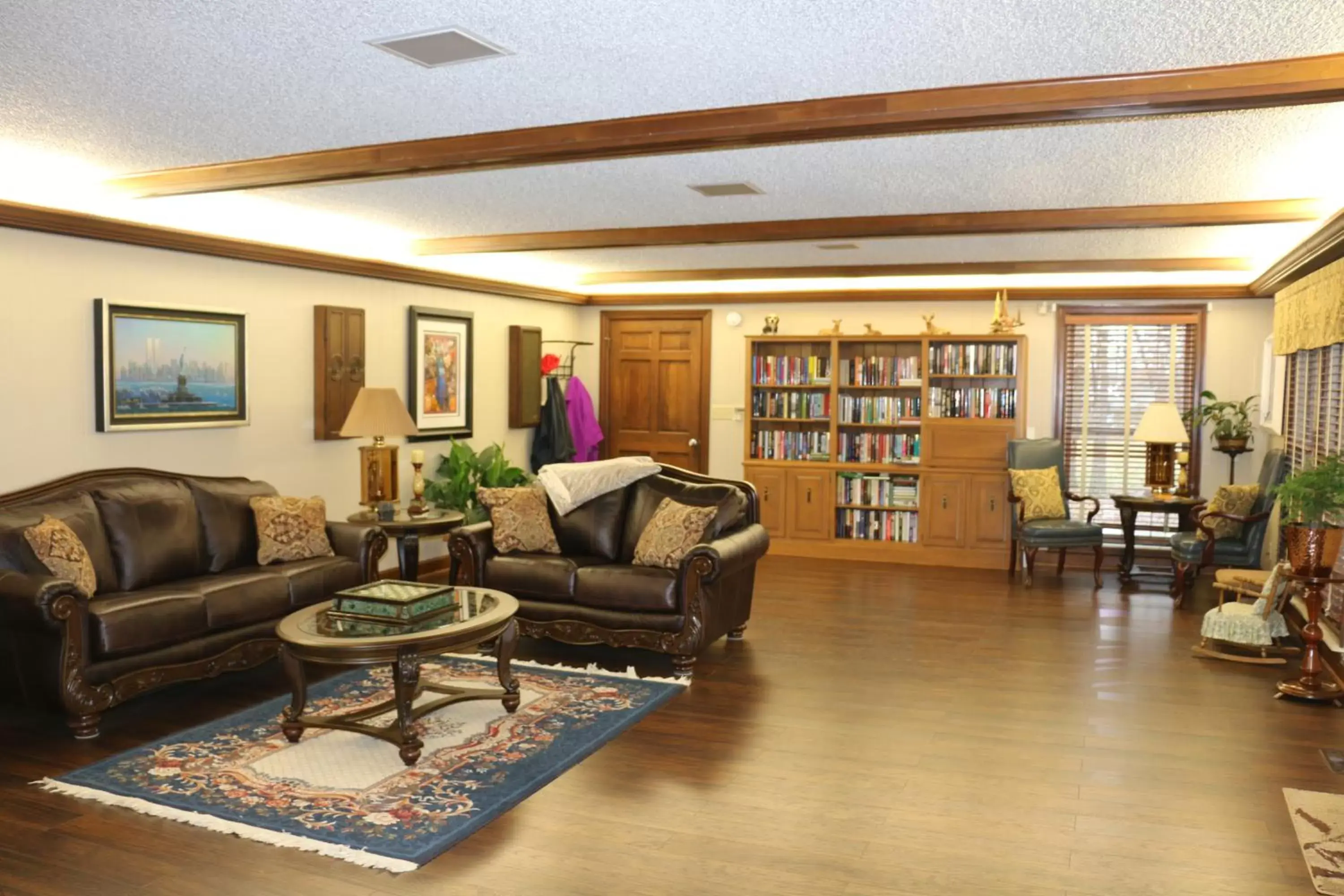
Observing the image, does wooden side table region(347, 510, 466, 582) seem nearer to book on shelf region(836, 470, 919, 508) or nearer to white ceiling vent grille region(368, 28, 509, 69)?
white ceiling vent grille region(368, 28, 509, 69)

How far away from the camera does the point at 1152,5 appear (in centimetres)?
279

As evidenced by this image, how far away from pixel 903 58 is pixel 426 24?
4.60ft

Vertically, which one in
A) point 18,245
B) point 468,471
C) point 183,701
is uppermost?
point 18,245

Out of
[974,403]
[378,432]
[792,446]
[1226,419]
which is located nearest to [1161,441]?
[1226,419]

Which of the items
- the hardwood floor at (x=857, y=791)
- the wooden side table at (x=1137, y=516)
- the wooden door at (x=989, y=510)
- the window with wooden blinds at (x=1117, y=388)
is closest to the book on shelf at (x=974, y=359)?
the window with wooden blinds at (x=1117, y=388)

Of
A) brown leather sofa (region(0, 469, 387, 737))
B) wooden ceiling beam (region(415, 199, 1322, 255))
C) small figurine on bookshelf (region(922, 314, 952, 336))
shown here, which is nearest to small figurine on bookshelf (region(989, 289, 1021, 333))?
small figurine on bookshelf (region(922, 314, 952, 336))

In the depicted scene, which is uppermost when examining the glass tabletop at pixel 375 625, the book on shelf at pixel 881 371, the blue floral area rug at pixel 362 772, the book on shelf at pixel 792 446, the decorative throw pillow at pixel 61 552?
the book on shelf at pixel 881 371

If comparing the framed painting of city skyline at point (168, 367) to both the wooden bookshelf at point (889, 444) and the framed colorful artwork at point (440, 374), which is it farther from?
the wooden bookshelf at point (889, 444)

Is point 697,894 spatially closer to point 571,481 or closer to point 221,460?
point 571,481

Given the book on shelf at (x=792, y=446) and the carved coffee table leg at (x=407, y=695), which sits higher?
the book on shelf at (x=792, y=446)

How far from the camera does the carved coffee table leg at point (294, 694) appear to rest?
4.39m

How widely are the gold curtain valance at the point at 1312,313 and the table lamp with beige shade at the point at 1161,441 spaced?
2.77ft

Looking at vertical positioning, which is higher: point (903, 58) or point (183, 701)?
point (903, 58)

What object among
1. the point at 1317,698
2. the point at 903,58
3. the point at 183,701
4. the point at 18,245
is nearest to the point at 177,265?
the point at 18,245
